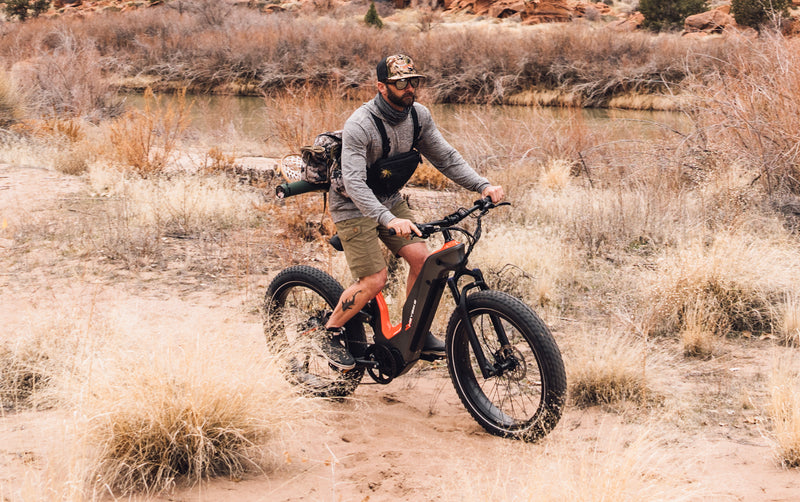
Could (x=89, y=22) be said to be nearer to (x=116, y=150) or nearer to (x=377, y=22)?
(x=377, y=22)

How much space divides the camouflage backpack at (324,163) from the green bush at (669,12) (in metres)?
37.8

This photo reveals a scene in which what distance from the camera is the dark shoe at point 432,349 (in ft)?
13.2

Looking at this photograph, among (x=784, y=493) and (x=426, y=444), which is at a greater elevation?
(x=784, y=493)

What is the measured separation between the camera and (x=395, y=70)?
3703 mm

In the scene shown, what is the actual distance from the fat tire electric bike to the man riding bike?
132 mm

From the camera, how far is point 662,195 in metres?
8.37

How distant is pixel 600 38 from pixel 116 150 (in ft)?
75.6

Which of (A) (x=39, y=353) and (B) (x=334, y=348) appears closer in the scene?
(B) (x=334, y=348)

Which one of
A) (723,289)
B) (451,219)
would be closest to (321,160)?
(451,219)

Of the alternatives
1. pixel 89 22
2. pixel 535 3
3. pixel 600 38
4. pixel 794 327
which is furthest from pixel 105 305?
pixel 535 3

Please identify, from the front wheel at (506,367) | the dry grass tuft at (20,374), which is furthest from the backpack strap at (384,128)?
the dry grass tuft at (20,374)

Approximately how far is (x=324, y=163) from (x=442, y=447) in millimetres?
1676

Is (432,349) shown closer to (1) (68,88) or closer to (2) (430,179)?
(2) (430,179)

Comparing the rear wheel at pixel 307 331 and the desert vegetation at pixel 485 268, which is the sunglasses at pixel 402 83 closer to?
the rear wheel at pixel 307 331
